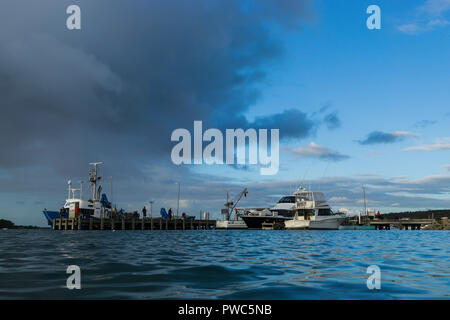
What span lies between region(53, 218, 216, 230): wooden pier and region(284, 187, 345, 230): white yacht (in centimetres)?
2635

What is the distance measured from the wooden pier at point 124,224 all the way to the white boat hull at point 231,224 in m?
7.32

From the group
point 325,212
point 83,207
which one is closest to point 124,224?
point 83,207

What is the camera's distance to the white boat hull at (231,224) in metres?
102

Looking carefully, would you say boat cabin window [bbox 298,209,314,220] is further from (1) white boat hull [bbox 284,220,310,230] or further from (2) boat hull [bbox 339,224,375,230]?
(2) boat hull [bbox 339,224,375,230]

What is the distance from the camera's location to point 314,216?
82.4 meters

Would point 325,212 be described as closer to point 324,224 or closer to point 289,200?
point 324,224

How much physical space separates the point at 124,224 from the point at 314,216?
1761 inches

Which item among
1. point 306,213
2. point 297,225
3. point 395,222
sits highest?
point 306,213

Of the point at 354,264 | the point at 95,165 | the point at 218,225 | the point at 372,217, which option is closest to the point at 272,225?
the point at 218,225

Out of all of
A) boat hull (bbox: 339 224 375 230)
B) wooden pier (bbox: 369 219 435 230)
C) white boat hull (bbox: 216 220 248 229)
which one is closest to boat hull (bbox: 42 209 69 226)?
white boat hull (bbox: 216 220 248 229)

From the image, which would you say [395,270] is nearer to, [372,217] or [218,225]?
[218,225]

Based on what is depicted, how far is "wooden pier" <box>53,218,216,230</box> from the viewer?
7538cm
